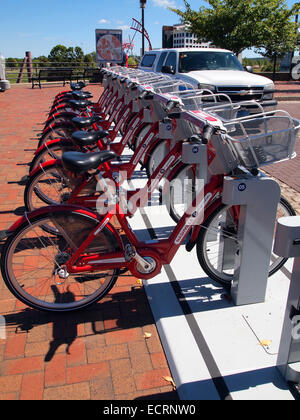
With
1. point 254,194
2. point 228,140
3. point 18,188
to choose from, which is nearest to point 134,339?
point 254,194

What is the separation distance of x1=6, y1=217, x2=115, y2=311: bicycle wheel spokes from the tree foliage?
16.1 meters

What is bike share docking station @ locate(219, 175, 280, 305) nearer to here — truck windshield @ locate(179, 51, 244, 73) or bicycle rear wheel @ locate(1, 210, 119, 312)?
bicycle rear wheel @ locate(1, 210, 119, 312)

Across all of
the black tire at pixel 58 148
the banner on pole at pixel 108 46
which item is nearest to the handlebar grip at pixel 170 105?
the black tire at pixel 58 148

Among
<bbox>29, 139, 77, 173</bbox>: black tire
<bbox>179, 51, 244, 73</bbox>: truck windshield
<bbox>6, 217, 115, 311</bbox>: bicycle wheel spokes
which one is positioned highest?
<bbox>179, 51, 244, 73</bbox>: truck windshield

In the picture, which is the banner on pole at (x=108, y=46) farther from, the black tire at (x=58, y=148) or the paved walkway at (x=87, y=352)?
the paved walkway at (x=87, y=352)

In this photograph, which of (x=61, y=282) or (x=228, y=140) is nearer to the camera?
(x=228, y=140)

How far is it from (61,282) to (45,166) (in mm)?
1309

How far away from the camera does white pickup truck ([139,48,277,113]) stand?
26.3 ft

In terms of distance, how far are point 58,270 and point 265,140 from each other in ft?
6.00

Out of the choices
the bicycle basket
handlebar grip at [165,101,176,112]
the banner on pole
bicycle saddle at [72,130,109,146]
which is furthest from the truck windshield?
the banner on pole

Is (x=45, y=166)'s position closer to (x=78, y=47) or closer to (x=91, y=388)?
(x=91, y=388)

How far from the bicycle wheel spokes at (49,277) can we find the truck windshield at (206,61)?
7.11m

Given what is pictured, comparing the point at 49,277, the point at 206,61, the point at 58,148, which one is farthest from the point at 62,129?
the point at 206,61

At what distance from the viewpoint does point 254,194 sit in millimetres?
2680
